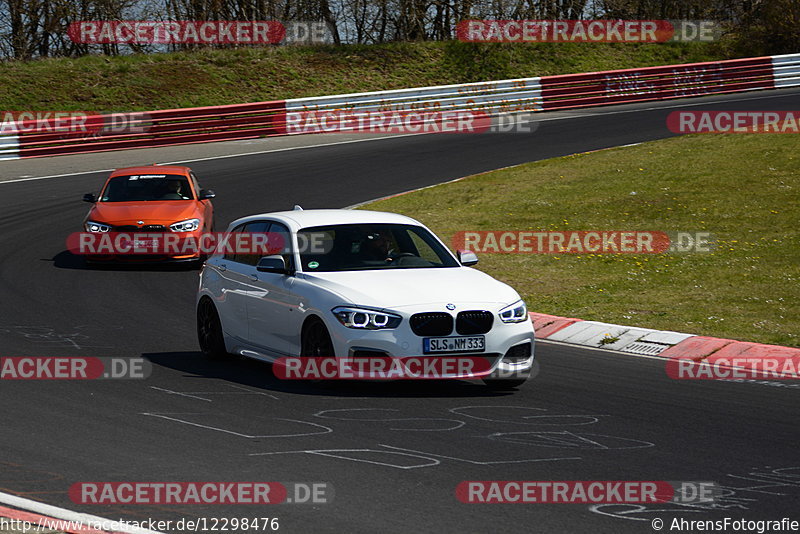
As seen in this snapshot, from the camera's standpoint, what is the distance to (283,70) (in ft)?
150

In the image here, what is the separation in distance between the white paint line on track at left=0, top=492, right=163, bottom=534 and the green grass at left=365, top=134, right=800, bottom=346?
8.12 m

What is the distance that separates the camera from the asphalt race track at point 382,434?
6.49 metres

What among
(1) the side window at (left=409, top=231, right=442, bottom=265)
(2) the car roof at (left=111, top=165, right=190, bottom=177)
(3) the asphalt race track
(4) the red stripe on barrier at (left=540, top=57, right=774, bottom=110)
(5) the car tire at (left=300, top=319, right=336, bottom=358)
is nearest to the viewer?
(3) the asphalt race track

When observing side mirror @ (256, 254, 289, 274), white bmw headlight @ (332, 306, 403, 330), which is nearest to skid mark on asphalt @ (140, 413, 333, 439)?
white bmw headlight @ (332, 306, 403, 330)

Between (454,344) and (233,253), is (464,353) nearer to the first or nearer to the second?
(454,344)

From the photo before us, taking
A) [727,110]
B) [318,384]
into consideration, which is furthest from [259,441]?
[727,110]

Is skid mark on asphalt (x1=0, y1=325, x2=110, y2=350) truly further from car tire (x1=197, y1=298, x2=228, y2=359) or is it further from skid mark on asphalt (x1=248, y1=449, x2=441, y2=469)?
skid mark on asphalt (x1=248, y1=449, x2=441, y2=469)

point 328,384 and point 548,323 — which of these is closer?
point 328,384

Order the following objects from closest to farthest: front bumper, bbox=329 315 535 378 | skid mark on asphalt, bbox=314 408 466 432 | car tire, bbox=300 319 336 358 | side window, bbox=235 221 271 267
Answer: skid mark on asphalt, bbox=314 408 466 432
front bumper, bbox=329 315 535 378
car tire, bbox=300 319 336 358
side window, bbox=235 221 271 267

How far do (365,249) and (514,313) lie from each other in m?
1.66

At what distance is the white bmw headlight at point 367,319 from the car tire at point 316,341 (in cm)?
27

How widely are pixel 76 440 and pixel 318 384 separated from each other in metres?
2.52

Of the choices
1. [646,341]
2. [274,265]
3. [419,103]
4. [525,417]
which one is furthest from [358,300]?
[419,103]

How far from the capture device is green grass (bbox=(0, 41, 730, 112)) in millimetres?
41625
